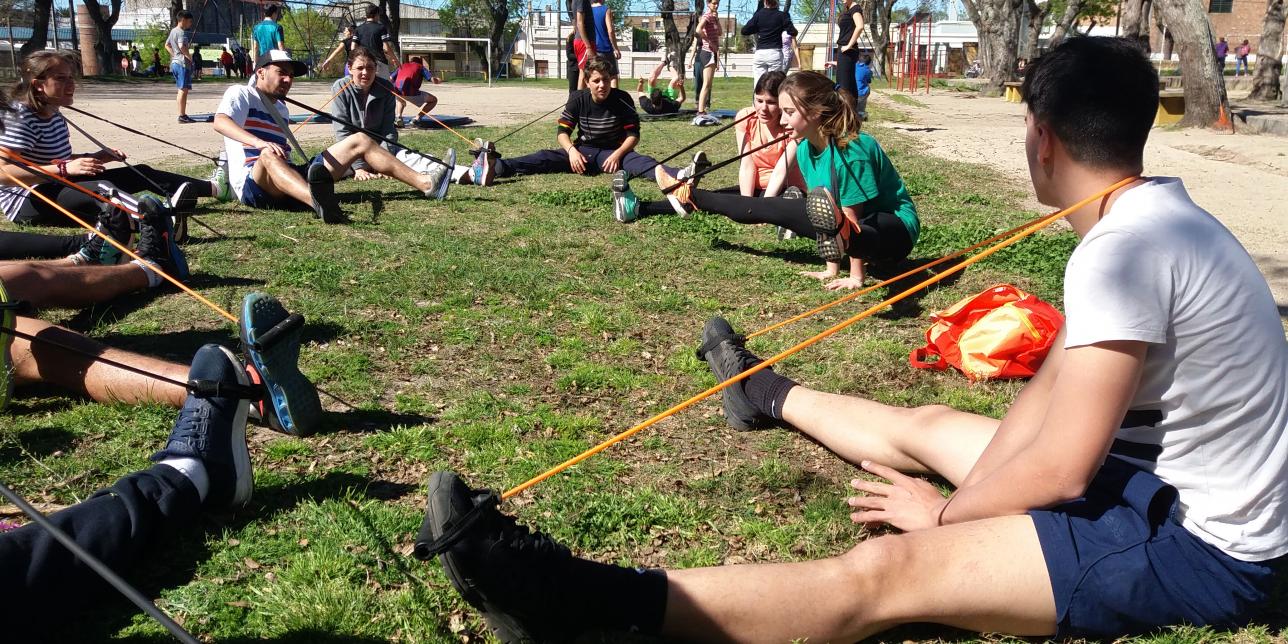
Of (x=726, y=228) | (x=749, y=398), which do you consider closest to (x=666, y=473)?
(x=749, y=398)

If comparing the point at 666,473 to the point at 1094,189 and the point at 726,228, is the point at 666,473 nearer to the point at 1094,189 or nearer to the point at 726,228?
the point at 1094,189

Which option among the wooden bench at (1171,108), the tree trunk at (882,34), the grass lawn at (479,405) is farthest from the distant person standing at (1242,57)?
the grass lawn at (479,405)

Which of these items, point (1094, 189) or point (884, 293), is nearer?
point (1094, 189)

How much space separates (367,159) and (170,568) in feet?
20.3

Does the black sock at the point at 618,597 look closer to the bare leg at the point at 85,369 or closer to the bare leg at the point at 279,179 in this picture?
the bare leg at the point at 85,369

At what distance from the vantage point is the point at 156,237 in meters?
4.79

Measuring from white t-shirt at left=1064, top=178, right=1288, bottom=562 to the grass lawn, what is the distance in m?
0.37

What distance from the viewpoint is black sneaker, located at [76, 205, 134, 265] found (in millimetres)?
4941

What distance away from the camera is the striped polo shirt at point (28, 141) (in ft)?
19.4

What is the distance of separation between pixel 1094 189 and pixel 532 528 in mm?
1687

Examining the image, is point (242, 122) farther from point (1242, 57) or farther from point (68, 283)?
point (1242, 57)

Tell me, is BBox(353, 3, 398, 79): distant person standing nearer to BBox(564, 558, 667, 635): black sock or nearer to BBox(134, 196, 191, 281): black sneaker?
BBox(134, 196, 191, 281): black sneaker

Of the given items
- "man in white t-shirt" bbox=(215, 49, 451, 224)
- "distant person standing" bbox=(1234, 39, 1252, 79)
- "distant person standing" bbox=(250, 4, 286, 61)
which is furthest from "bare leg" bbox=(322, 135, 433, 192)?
"distant person standing" bbox=(1234, 39, 1252, 79)

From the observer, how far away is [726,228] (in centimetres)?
669
